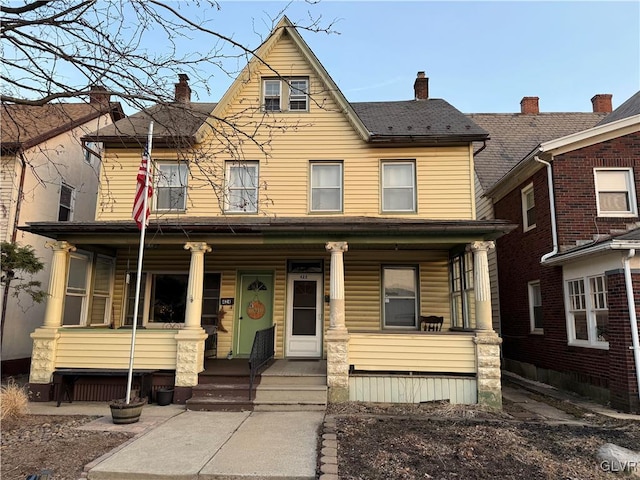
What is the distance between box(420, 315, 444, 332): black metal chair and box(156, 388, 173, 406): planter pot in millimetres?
5746

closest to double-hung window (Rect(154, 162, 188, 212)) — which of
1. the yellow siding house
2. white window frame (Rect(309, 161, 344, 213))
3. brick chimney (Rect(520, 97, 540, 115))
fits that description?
the yellow siding house

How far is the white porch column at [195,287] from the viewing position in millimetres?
8430

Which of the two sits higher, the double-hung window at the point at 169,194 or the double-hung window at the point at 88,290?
the double-hung window at the point at 169,194

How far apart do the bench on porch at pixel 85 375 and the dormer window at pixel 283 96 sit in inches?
279

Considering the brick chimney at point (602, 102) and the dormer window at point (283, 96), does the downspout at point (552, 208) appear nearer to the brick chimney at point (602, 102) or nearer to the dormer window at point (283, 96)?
the dormer window at point (283, 96)

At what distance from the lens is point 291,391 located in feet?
25.6

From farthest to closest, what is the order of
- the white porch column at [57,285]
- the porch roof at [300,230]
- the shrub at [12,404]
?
the white porch column at [57,285] → the porch roof at [300,230] → the shrub at [12,404]

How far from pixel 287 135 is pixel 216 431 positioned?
715 cm

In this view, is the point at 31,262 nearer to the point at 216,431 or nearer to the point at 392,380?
the point at 216,431

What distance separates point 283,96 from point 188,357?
6.89 m

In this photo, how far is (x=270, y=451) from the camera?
17.6ft

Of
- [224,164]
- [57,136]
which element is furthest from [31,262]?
[57,136]

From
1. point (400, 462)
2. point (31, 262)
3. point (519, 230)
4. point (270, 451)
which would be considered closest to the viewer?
point (400, 462)

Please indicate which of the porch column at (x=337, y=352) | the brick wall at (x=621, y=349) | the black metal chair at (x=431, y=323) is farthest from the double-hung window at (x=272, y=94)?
the brick wall at (x=621, y=349)
